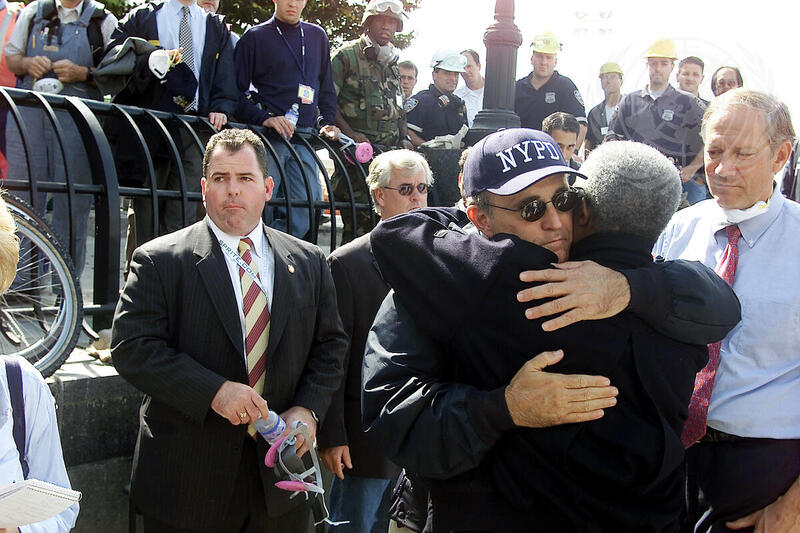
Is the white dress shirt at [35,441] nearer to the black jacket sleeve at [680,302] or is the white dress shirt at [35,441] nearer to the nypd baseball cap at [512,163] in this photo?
the nypd baseball cap at [512,163]

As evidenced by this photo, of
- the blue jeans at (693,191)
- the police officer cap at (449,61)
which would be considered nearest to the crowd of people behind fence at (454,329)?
the police officer cap at (449,61)

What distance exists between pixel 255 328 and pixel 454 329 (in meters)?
1.52

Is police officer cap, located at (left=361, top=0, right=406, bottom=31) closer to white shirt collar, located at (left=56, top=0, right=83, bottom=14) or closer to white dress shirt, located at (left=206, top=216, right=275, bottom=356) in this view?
white shirt collar, located at (left=56, top=0, right=83, bottom=14)

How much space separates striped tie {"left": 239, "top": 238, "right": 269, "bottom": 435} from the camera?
3.37m

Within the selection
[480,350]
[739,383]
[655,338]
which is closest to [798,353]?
[739,383]

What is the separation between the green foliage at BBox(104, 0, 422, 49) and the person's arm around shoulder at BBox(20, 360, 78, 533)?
16.5 meters

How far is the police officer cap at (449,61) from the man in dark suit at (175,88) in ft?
10.1

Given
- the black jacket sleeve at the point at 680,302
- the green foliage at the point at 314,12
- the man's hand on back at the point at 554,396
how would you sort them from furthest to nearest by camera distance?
the green foliage at the point at 314,12, the black jacket sleeve at the point at 680,302, the man's hand on back at the point at 554,396

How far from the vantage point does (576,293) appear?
6.45 ft

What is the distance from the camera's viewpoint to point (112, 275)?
4.41m

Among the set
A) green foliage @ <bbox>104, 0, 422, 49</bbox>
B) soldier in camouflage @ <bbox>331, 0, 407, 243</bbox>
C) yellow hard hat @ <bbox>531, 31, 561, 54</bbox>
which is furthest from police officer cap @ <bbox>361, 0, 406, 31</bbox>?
green foliage @ <bbox>104, 0, 422, 49</bbox>

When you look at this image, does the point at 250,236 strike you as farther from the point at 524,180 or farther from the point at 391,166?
the point at 524,180

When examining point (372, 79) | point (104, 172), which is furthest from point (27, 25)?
point (372, 79)

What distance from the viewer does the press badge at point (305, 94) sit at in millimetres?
6398
